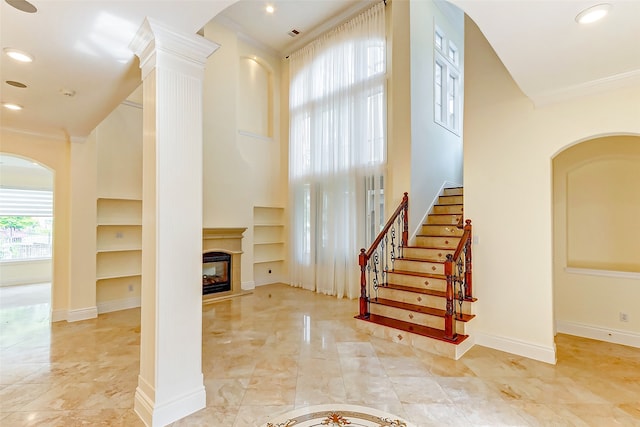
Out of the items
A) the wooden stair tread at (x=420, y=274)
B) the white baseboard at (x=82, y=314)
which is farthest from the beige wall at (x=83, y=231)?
the wooden stair tread at (x=420, y=274)

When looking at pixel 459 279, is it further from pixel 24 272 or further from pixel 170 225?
pixel 24 272

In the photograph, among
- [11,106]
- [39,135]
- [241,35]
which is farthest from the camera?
[241,35]

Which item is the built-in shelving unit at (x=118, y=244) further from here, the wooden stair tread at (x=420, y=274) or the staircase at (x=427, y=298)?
the wooden stair tread at (x=420, y=274)

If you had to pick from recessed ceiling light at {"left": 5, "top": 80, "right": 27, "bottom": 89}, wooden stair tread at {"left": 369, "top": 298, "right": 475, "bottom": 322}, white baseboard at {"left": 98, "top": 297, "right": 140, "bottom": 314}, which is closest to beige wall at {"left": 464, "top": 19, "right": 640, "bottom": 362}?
wooden stair tread at {"left": 369, "top": 298, "right": 475, "bottom": 322}

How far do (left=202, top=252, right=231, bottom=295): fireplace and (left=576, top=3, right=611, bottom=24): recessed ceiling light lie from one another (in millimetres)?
5898

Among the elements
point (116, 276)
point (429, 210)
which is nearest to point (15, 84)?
point (116, 276)

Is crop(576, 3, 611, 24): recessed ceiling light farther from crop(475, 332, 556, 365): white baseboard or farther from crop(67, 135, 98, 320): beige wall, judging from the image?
crop(67, 135, 98, 320): beige wall

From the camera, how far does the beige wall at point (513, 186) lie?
10.2 ft

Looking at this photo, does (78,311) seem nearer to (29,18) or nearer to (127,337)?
(127,337)

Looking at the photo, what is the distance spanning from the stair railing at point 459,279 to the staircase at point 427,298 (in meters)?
0.01

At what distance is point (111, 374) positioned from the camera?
2.94 m

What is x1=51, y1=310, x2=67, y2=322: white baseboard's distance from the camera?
4.53m

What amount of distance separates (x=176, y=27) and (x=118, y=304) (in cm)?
485

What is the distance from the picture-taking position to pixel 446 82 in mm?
6137
